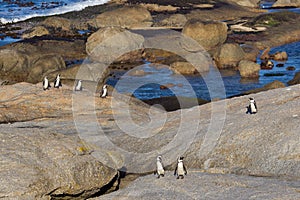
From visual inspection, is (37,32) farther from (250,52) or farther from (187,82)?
(187,82)

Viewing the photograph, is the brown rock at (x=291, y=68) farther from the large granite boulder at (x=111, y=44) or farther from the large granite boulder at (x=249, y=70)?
the large granite boulder at (x=111, y=44)

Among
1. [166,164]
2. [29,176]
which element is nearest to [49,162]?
[29,176]

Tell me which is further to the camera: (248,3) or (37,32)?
(248,3)

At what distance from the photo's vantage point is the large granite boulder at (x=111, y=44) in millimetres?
71500

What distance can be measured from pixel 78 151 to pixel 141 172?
421cm

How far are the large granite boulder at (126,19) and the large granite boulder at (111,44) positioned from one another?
1836cm

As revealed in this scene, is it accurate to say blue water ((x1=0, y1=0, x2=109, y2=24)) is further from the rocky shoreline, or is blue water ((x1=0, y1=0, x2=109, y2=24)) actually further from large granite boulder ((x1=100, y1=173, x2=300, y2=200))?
large granite boulder ((x1=100, y1=173, x2=300, y2=200))

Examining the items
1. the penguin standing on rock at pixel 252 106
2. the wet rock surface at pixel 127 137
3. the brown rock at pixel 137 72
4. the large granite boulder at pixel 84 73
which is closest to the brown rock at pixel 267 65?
the brown rock at pixel 137 72

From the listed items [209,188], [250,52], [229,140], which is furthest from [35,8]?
[209,188]

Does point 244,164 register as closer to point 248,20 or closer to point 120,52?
point 120,52

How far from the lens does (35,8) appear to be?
136m

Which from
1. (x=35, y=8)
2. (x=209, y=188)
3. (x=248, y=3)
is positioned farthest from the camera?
(x=35, y=8)

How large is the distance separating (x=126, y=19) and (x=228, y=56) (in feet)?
99.4

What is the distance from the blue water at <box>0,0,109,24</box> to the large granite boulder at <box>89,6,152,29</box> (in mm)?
23943
